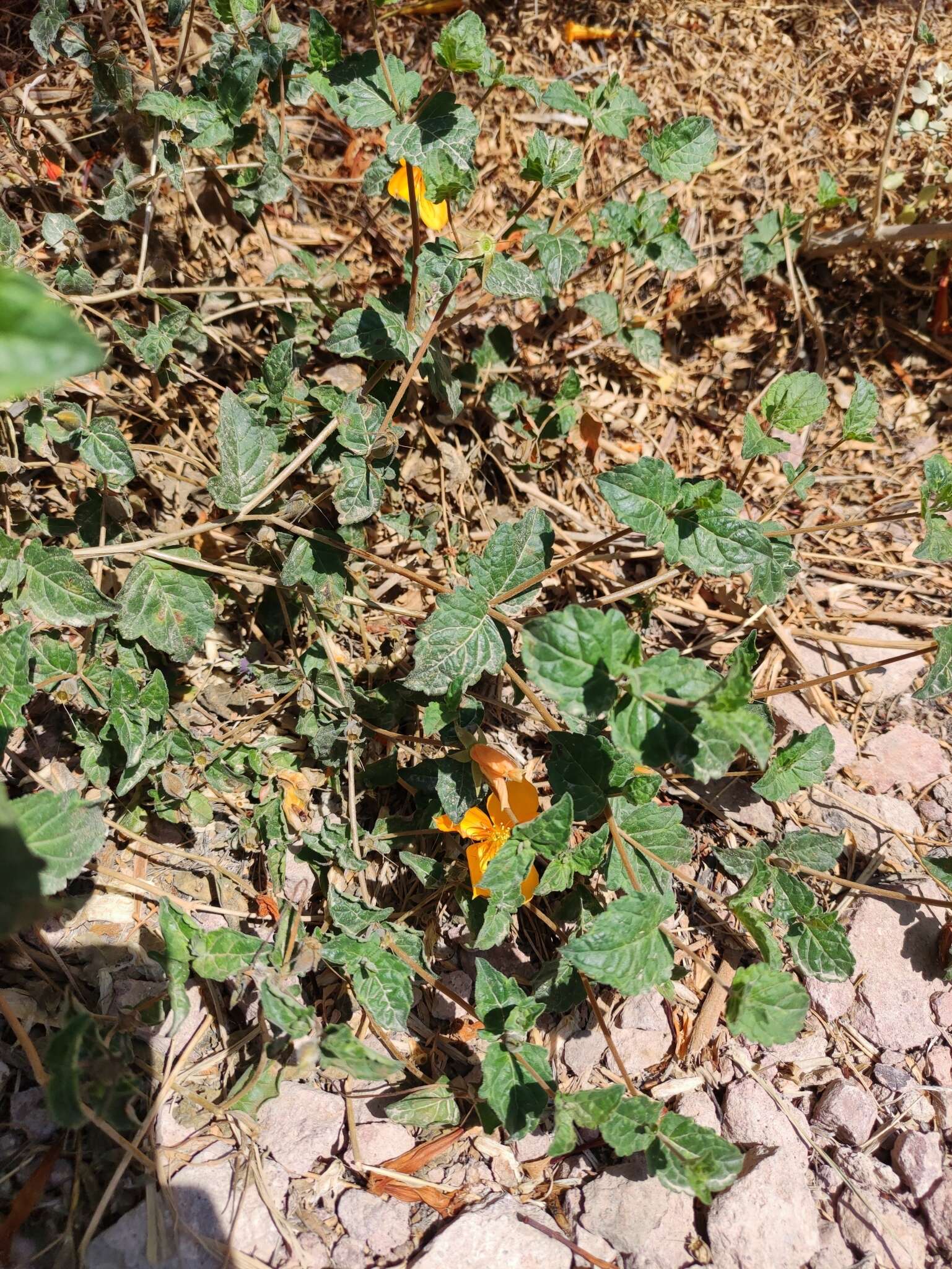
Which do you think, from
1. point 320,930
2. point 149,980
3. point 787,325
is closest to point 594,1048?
point 320,930

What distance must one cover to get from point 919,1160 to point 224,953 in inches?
57.9

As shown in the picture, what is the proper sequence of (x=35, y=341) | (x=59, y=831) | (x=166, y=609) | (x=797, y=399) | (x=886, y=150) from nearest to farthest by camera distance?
(x=35, y=341)
(x=59, y=831)
(x=166, y=609)
(x=797, y=399)
(x=886, y=150)

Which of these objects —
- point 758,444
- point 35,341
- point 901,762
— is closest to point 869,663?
point 901,762

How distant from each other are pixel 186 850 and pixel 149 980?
286 millimetres

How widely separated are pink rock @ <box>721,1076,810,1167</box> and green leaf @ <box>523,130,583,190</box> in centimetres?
201

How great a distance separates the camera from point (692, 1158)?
1543 mm

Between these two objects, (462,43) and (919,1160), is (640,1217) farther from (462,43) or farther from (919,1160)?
(462,43)

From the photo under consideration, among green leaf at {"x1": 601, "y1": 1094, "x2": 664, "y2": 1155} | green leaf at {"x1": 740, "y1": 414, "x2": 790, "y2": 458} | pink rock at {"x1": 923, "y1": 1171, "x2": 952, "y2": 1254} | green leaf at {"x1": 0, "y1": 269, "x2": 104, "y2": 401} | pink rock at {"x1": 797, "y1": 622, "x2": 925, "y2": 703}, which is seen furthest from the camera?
pink rock at {"x1": 797, "y1": 622, "x2": 925, "y2": 703}

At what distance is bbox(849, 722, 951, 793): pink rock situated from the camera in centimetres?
230

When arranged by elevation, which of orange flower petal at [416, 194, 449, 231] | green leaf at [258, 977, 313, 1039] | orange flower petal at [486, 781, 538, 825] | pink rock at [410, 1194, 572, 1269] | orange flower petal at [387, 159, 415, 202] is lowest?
pink rock at [410, 1194, 572, 1269]

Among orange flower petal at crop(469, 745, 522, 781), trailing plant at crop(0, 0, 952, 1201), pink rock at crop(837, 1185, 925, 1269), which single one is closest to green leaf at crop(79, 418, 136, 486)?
trailing plant at crop(0, 0, 952, 1201)

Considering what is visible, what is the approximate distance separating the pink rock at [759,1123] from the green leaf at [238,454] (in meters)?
1.65

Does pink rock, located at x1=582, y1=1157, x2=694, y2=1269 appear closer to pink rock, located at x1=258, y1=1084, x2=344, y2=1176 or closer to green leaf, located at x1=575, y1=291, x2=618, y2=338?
pink rock, located at x1=258, y1=1084, x2=344, y2=1176

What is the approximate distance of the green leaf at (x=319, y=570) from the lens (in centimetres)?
197
